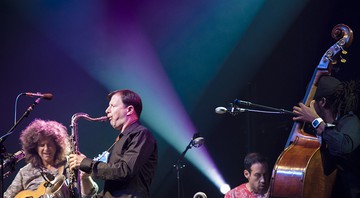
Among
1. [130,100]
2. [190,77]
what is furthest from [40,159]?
[190,77]

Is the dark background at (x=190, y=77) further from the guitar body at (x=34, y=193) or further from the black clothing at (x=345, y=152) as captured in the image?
the black clothing at (x=345, y=152)

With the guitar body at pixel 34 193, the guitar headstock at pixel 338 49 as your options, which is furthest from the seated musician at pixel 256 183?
the guitar body at pixel 34 193

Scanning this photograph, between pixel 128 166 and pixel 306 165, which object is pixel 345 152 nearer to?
pixel 306 165

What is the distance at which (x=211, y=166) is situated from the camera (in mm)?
8258

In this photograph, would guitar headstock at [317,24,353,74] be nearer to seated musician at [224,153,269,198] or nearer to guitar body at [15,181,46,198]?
seated musician at [224,153,269,198]

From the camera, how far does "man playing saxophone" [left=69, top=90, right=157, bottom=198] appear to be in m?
4.38

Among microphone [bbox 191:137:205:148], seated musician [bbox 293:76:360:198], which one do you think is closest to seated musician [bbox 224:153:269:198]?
microphone [bbox 191:137:205:148]

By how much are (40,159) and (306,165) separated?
334 cm

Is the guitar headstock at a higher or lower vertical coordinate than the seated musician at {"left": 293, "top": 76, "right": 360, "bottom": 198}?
higher

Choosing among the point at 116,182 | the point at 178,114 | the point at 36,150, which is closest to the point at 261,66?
the point at 178,114

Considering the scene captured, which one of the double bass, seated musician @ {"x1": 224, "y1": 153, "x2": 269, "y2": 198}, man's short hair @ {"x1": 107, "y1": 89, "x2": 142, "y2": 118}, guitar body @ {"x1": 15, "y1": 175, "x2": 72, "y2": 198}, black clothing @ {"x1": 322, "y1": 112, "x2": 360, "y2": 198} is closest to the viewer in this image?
black clothing @ {"x1": 322, "y1": 112, "x2": 360, "y2": 198}

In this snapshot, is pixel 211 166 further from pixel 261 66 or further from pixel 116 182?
pixel 116 182

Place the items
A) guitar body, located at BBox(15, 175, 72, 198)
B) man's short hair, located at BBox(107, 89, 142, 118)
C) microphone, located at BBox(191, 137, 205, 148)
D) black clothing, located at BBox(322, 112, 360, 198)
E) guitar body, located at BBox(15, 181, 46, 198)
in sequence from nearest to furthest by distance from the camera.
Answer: black clothing, located at BBox(322, 112, 360, 198), man's short hair, located at BBox(107, 89, 142, 118), guitar body, located at BBox(15, 175, 72, 198), guitar body, located at BBox(15, 181, 46, 198), microphone, located at BBox(191, 137, 205, 148)

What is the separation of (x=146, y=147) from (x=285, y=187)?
130 centimetres
